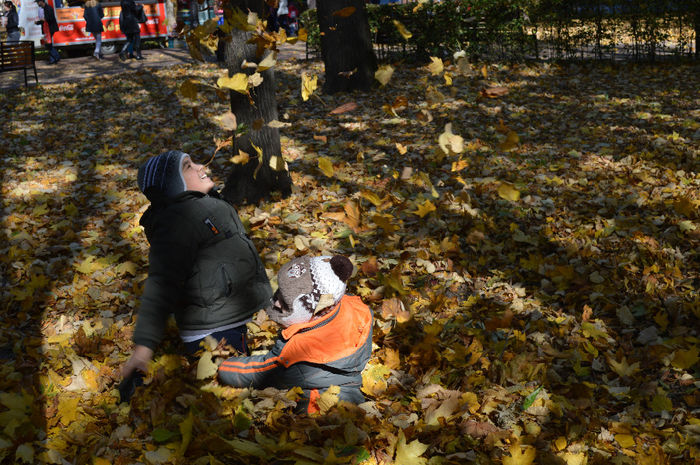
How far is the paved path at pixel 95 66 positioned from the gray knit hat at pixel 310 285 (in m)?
10.7

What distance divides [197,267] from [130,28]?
13.3 meters

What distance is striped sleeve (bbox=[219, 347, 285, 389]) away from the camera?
2.46 meters

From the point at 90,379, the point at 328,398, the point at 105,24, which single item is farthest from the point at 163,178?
the point at 105,24

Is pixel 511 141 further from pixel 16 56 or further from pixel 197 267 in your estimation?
pixel 16 56

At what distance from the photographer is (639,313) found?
3189mm

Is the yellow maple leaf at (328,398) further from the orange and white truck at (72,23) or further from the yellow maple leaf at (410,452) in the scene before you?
the orange and white truck at (72,23)

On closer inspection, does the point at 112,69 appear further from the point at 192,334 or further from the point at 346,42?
the point at 192,334

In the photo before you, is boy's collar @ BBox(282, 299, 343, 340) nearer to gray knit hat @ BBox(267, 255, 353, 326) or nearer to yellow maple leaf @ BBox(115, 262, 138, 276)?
gray knit hat @ BBox(267, 255, 353, 326)

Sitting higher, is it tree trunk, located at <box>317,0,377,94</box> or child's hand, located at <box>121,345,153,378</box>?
tree trunk, located at <box>317,0,377,94</box>

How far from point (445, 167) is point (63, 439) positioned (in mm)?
4463

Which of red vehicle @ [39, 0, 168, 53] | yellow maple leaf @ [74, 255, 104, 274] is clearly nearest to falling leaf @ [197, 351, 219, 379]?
yellow maple leaf @ [74, 255, 104, 274]

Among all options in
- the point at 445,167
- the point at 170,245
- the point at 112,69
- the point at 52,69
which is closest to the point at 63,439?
the point at 170,245

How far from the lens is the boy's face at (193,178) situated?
2.66m

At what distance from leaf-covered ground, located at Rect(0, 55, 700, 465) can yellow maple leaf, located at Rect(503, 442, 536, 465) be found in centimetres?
1
